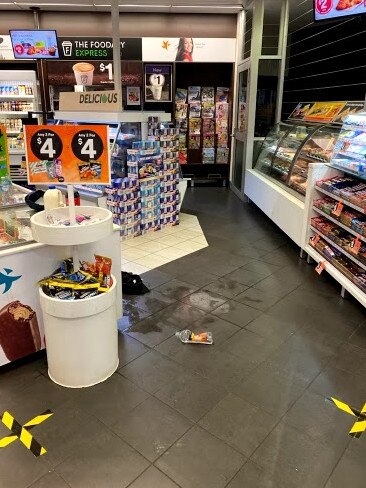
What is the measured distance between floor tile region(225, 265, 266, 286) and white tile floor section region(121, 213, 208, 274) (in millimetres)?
836

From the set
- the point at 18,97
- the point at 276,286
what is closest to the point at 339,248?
the point at 276,286

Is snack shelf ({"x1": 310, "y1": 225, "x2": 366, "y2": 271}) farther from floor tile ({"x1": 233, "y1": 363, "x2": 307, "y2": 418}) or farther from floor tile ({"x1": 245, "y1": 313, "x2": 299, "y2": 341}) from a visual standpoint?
floor tile ({"x1": 233, "y1": 363, "x2": 307, "y2": 418})

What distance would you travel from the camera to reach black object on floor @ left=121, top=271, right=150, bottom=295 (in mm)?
4008

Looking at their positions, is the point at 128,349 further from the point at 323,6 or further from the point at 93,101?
the point at 323,6

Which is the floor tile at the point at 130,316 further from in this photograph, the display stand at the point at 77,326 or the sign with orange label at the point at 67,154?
the sign with orange label at the point at 67,154

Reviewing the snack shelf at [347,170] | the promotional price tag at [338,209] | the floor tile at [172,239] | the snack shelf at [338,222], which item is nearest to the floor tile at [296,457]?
the snack shelf at [338,222]

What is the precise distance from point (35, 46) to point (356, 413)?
8399mm

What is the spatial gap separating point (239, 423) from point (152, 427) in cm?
51

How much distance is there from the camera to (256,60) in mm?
7418

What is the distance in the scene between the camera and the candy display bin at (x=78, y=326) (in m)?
2.46

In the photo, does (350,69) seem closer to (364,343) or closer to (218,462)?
(364,343)

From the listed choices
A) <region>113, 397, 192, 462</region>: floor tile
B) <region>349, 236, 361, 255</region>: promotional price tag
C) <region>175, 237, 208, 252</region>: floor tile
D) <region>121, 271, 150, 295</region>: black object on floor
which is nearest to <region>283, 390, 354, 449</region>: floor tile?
<region>113, 397, 192, 462</region>: floor tile

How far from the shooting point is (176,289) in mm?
4145

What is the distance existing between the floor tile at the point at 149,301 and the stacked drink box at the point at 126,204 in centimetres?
179
